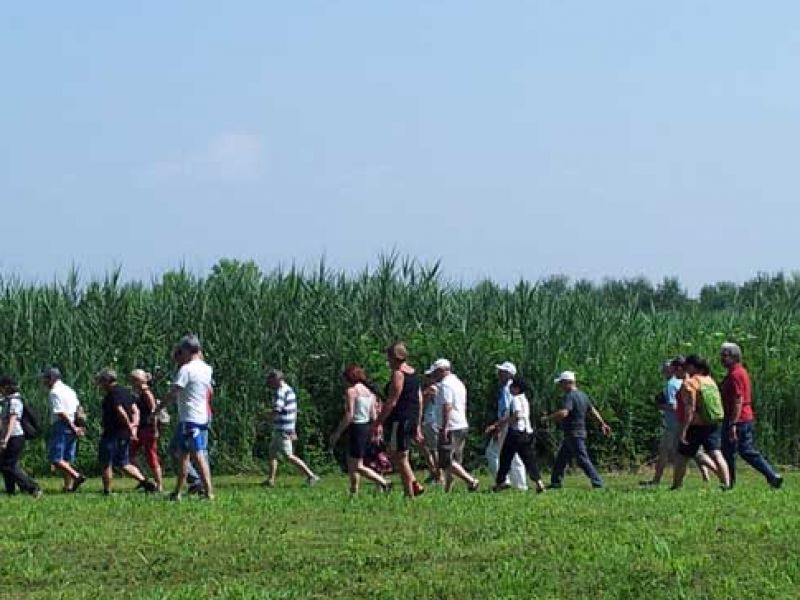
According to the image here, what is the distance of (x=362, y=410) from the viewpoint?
1994cm

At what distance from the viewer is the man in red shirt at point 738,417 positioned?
20719 millimetres

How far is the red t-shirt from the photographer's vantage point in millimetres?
20766

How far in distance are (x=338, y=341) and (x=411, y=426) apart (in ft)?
34.9

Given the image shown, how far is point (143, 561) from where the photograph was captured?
529 inches

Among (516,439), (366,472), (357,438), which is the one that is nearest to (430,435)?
(516,439)

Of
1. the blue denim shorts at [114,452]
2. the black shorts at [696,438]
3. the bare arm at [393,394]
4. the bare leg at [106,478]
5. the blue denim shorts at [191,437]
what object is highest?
the bare arm at [393,394]

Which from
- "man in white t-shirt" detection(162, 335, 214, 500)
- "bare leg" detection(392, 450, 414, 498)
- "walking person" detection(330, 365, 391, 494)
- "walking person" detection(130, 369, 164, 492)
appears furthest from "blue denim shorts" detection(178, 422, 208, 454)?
"walking person" detection(130, 369, 164, 492)

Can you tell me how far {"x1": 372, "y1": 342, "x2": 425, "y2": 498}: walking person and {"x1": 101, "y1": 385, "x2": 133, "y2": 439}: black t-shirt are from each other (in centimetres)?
405

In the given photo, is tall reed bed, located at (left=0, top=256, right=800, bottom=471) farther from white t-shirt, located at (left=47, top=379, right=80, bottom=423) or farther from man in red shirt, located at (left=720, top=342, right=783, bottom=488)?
man in red shirt, located at (left=720, top=342, right=783, bottom=488)

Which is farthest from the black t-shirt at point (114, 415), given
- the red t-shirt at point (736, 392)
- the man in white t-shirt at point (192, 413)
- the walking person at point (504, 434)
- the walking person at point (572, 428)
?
the red t-shirt at point (736, 392)

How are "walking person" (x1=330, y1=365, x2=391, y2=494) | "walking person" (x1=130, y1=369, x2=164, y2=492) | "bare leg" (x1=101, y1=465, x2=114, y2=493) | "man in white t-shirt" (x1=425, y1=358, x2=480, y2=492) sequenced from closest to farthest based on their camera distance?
"walking person" (x1=330, y1=365, x2=391, y2=494), "man in white t-shirt" (x1=425, y1=358, x2=480, y2=492), "bare leg" (x1=101, y1=465, x2=114, y2=493), "walking person" (x1=130, y1=369, x2=164, y2=492)

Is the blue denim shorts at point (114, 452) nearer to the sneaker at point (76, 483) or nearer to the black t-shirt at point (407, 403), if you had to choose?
the sneaker at point (76, 483)

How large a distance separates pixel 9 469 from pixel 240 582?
9453 mm

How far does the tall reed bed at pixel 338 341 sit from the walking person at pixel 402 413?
340 inches
